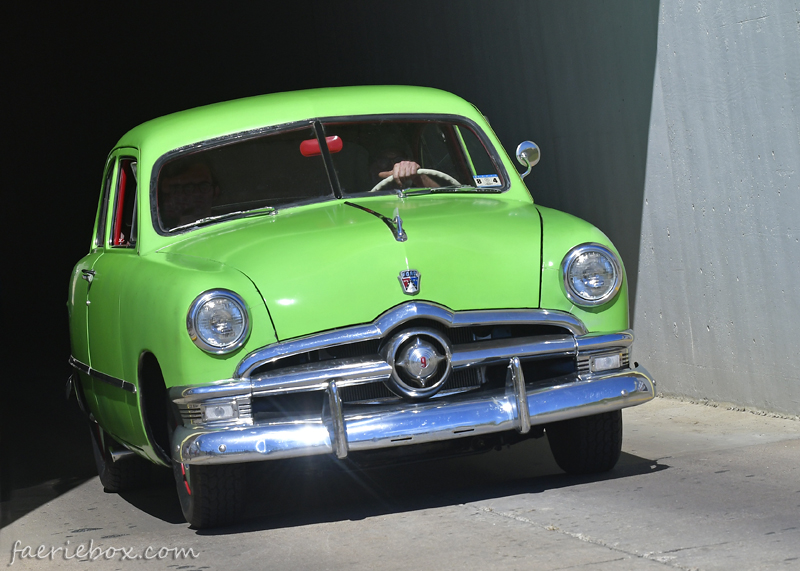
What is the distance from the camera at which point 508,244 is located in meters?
4.81

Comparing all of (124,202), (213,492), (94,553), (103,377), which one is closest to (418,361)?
(213,492)

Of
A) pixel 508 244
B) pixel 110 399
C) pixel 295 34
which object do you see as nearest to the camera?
pixel 508 244

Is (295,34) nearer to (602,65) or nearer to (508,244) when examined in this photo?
(602,65)

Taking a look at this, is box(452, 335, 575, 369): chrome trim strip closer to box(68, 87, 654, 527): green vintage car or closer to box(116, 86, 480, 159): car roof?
box(68, 87, 654, 527): green vintage car

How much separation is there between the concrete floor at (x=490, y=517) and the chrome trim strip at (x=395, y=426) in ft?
1.19

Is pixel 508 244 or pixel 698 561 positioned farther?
pixel 508 244

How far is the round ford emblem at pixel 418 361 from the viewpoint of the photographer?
178 inches

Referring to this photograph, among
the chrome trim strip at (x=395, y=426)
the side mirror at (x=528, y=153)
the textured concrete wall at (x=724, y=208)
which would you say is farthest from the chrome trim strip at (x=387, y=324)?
the textured concrete wall at (x=724, y=208)

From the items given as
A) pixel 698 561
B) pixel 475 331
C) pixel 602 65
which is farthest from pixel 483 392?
pixel 602 65

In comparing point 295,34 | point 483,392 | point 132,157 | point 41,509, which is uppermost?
point 295,34

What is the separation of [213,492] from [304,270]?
958mm

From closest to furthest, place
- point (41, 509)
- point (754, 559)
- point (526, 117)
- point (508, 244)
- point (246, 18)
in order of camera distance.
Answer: point (754, 559) → point (508, 244) → point (41, 509) → point (526, 117) → point (246, 18)

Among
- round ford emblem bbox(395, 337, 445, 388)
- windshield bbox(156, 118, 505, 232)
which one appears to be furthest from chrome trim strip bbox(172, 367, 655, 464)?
windshield bbox(156, 118, 505, 232)

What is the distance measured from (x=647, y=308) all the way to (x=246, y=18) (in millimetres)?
9674
